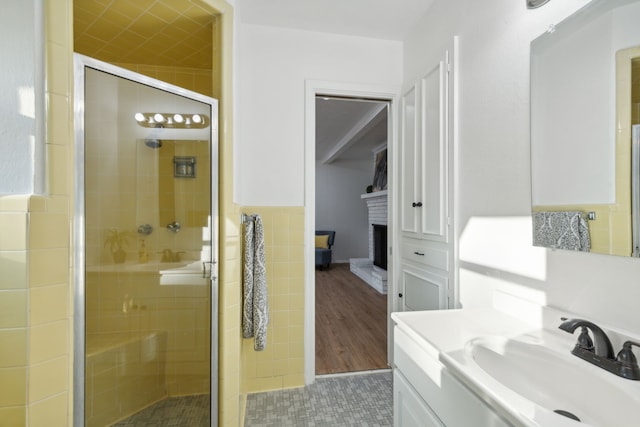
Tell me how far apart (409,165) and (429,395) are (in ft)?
5.00

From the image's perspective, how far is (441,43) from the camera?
1751 millimetres

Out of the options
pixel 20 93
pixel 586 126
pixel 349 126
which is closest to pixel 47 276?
pixel 20 93

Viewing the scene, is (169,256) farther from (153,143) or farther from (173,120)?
(173,120)

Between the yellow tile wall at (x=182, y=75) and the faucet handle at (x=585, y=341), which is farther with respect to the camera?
the yellow tile wall at (x=182, y=75)

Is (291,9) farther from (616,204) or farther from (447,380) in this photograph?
(447,380)

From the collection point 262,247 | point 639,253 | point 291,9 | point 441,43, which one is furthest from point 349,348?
point 291,9

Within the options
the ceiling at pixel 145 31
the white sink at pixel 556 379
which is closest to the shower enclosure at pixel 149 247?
the ceiling at pixel 145 31

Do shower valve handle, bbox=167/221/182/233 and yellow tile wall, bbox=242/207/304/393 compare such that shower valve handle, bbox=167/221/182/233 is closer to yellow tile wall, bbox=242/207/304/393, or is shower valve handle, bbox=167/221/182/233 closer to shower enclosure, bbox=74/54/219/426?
shower enclosure, bbox=74/54/219/426

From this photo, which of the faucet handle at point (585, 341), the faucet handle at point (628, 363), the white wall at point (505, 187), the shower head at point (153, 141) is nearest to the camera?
the faucet handle at point (628, 363)

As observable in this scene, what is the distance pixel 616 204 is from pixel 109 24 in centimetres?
244

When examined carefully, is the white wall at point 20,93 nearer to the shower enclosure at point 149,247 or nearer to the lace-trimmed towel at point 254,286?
the shower enclosure at point 149,247

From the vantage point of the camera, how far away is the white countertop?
23.3 inches

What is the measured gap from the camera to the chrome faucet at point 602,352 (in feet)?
2.33

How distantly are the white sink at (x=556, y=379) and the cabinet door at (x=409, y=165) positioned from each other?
1062 mm
